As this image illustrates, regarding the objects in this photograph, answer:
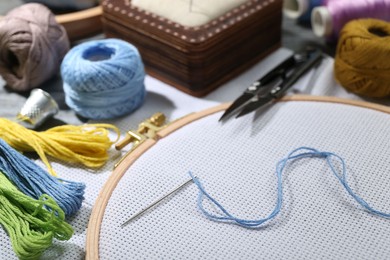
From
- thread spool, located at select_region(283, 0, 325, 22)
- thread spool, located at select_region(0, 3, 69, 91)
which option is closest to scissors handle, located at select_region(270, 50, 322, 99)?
thread spool, located at select_region(283, 0, 325, 22)

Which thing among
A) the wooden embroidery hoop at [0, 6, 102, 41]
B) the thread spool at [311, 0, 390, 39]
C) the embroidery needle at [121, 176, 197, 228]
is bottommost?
the embroidery needle at [121, 176, 197, 228]

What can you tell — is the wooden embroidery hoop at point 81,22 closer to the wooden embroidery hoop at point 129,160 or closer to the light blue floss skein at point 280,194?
the wooden embroidery hoop at point 129,160

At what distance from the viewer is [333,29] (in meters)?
1.02

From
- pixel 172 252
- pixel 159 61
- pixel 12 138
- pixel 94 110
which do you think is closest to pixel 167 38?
pixel 159 61

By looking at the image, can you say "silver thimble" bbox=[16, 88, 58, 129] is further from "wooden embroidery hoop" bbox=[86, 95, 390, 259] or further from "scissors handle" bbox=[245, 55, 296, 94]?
"scissors handle" bbox=[245, 55, 296, 94]

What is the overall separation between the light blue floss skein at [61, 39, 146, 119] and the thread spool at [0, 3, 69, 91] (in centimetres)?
6

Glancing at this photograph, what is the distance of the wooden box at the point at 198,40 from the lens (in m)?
0.90

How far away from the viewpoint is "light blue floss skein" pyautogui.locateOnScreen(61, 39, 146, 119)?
32.9 inches

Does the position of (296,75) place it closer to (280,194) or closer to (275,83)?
(275,83)

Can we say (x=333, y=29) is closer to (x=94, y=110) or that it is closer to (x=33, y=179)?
(x=94, y=110)

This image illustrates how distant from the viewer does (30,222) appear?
66cm

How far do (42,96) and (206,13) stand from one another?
0.99 feet

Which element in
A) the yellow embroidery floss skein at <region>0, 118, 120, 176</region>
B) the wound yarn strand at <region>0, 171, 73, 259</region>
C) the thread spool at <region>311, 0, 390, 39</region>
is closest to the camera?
the wound yarn strand at <region>0, 171, 73, 259</region>

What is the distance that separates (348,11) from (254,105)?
0.96ft
